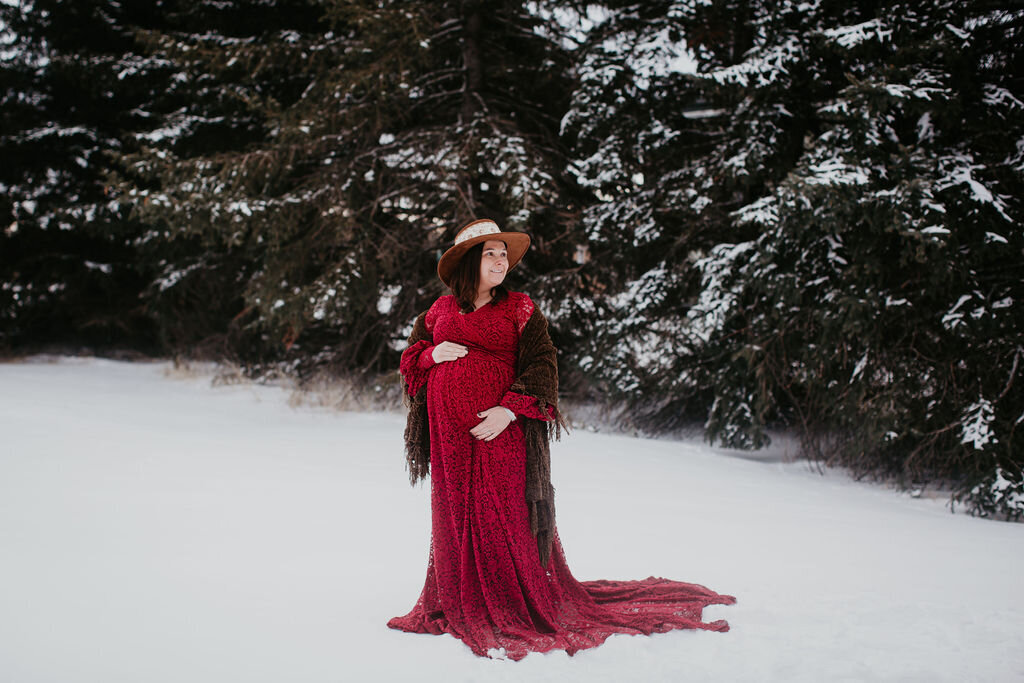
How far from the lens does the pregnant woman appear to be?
10.7 ft

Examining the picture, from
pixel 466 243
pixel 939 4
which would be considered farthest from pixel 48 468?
pixel 939 4

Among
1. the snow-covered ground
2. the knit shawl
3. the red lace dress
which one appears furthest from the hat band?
the snow-covered ground

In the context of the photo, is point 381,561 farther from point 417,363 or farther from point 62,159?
point 62,159

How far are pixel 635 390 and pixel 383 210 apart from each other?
3837mm

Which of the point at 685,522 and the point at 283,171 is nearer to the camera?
the point at 685,522

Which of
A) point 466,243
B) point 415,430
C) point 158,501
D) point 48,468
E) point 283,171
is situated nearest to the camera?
point 466,243

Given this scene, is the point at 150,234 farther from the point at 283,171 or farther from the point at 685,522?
the point at 685,522

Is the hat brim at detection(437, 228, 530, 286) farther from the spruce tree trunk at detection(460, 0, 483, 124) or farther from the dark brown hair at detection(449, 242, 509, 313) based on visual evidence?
the spruce tree trunk at detection(460, 0, 483, 124)

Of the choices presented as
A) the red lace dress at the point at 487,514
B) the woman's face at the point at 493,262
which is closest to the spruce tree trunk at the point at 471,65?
the woman's face at the point at 493,262

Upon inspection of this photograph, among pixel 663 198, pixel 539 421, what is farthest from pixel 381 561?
pixel 663 198

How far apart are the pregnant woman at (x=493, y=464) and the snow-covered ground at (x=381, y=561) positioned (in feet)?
0.62

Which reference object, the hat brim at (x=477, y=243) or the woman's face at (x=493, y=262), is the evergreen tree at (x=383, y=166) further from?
the woman's face at (x=493, y=262)

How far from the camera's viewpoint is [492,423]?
3193 millimetres

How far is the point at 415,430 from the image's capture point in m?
3.48
